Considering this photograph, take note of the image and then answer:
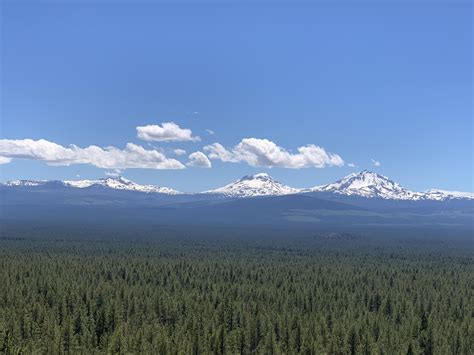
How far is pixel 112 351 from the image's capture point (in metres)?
98.1

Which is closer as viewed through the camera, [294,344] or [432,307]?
[294,344]

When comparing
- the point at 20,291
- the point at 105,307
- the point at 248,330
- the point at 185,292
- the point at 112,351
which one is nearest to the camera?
the point at 112,351

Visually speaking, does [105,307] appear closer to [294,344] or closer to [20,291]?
[20,291]

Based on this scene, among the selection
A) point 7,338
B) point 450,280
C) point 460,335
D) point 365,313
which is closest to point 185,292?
point 365,313

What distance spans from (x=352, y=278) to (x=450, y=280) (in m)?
33.7

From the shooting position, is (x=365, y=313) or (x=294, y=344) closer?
(x=294, y=344)

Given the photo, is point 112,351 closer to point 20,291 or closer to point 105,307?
point 105,307

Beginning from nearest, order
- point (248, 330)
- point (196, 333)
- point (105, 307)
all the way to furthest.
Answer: point (196, 333), point (248, 330), point (105, 307)

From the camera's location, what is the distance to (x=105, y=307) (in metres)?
128

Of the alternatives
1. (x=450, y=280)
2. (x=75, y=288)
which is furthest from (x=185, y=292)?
(x=450, y=280)

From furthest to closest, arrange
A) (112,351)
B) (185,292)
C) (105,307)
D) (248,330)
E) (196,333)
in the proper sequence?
(185,292), (105,307), (248,330), (196,333), (112,351)

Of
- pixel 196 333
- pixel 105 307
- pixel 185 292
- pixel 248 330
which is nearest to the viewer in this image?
pixel 196 333

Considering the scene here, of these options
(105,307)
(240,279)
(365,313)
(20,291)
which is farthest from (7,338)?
(240,279)

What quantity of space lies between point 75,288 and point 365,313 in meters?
73.3
